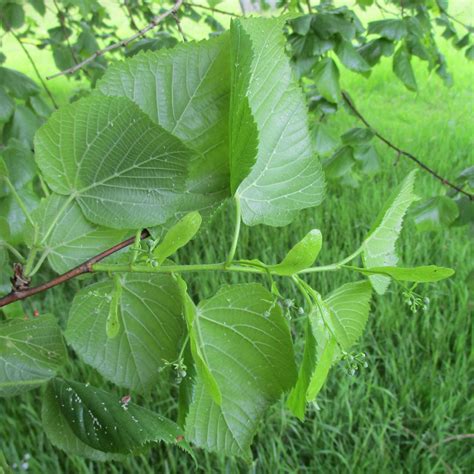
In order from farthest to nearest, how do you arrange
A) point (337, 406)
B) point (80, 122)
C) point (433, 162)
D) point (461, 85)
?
1. point (461, 85)
2. point (433, 162)
3. point (337, 406)
4. point (80, 122)

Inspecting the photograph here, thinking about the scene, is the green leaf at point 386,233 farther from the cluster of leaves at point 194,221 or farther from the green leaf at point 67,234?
the green leaf at point 67,234

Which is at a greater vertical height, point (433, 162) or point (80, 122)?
point (80, 122)

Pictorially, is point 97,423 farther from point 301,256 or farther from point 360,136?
point 360,136

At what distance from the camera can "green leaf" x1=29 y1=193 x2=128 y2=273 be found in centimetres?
32

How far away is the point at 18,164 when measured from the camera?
0.99 m

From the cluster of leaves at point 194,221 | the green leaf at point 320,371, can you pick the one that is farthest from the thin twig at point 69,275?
the green leaf at point 320,371

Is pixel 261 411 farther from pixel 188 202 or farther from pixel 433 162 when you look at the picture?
pixel 433 162

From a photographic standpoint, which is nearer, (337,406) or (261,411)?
(261,411)

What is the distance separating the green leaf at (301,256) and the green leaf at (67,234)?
0.36 feet

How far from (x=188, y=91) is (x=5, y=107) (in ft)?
3.00

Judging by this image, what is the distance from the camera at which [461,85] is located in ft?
9.68

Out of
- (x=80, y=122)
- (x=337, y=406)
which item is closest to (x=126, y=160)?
(x=80, y=122)

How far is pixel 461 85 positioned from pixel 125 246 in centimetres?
297

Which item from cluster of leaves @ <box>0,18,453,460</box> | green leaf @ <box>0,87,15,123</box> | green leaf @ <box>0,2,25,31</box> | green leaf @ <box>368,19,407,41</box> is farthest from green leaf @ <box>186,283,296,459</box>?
green leaf @ <box>0,2,25,31</box>
